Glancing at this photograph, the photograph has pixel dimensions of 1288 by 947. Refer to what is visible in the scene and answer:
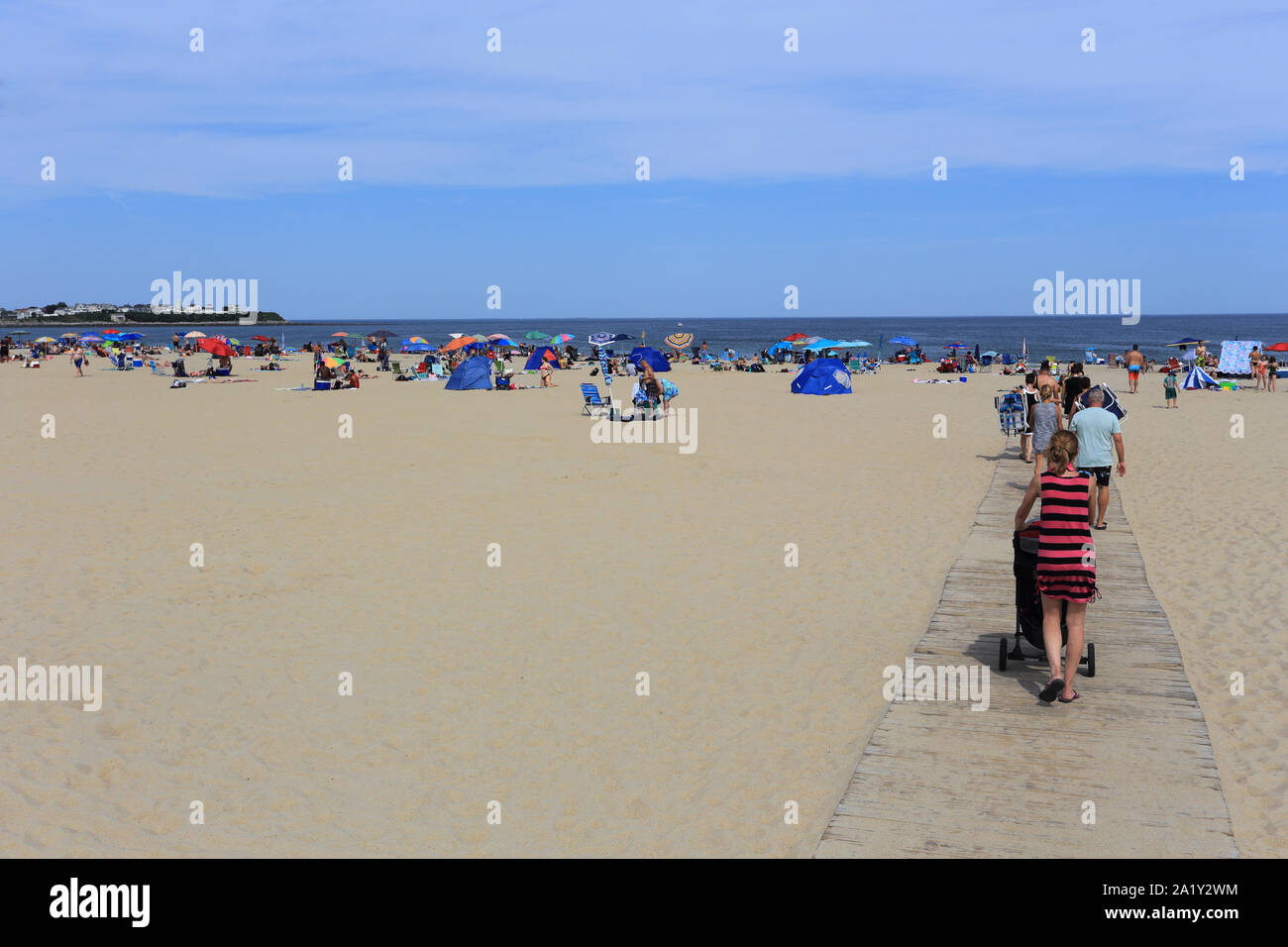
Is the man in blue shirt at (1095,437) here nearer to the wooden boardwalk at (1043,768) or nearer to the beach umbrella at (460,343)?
the wooden boardwalk at (1043,768)

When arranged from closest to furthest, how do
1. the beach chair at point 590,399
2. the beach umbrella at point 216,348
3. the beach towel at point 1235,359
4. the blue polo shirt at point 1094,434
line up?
1. the blue polo shirt at point 1094,434
2. the beach chair at point 590,399
3. the beach towel at point 1235,359
4. the beach umbrella at point 216,348

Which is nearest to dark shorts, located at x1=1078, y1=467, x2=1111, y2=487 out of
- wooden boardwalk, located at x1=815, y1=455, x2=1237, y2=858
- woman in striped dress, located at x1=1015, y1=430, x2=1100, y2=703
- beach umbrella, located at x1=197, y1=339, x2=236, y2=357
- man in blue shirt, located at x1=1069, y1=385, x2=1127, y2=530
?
man in blue shirt, located at x1=1069, y1=385, x2=1127, y2=530

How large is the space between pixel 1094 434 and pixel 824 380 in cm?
2029

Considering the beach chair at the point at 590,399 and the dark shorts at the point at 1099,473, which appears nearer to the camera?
the dark shorts at the point at 1099,473

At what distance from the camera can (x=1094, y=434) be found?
943cm

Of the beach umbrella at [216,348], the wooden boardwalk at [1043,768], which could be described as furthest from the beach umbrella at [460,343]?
the wooden boardwalk at [1043,768]

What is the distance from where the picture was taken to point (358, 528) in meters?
10.5

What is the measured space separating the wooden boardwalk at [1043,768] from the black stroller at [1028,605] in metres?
0.10

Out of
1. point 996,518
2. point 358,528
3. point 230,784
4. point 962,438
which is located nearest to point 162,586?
point 358,528

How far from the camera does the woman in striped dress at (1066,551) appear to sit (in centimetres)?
529

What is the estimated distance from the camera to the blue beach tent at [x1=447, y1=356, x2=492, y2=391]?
102 feet

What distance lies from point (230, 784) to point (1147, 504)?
10.9m

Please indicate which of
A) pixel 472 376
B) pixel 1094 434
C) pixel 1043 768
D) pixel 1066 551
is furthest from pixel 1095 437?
pixel 472 376
